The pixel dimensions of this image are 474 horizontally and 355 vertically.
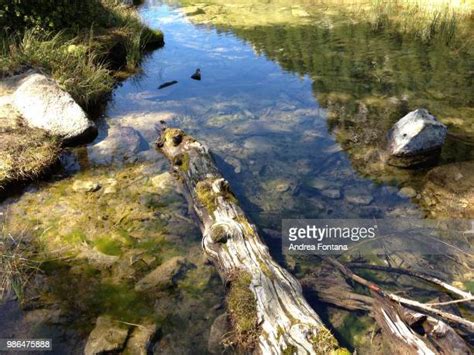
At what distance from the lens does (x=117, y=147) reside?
727 centimetres

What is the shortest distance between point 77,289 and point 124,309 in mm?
653

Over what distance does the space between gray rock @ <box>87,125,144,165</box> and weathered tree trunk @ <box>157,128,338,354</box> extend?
1938 mm

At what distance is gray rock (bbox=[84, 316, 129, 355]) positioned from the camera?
→ 12.0 feet

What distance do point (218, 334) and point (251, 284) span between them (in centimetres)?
57

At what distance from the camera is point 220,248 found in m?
4.48

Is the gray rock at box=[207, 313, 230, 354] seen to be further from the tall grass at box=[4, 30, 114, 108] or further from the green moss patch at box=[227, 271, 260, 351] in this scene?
the tall grass at box=[4, 30, 114, 108]

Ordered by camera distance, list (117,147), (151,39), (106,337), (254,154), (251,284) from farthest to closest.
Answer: (151,39), (117,147), (254,154), (251,284), (106,337)

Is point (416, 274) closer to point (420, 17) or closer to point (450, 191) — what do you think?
point (450, 191)

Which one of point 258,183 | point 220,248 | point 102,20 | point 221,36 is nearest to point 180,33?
point 221,36

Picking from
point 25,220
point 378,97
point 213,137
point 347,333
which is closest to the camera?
point 347,333

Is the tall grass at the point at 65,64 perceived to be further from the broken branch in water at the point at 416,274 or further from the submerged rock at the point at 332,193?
the broken branch in water at the point at 416,274

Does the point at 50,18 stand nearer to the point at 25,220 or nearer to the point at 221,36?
the point at 221,36

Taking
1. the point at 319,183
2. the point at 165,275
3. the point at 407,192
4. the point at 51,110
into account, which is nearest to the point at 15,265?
the point at 165,275

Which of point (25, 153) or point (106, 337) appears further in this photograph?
point (25, 153)
